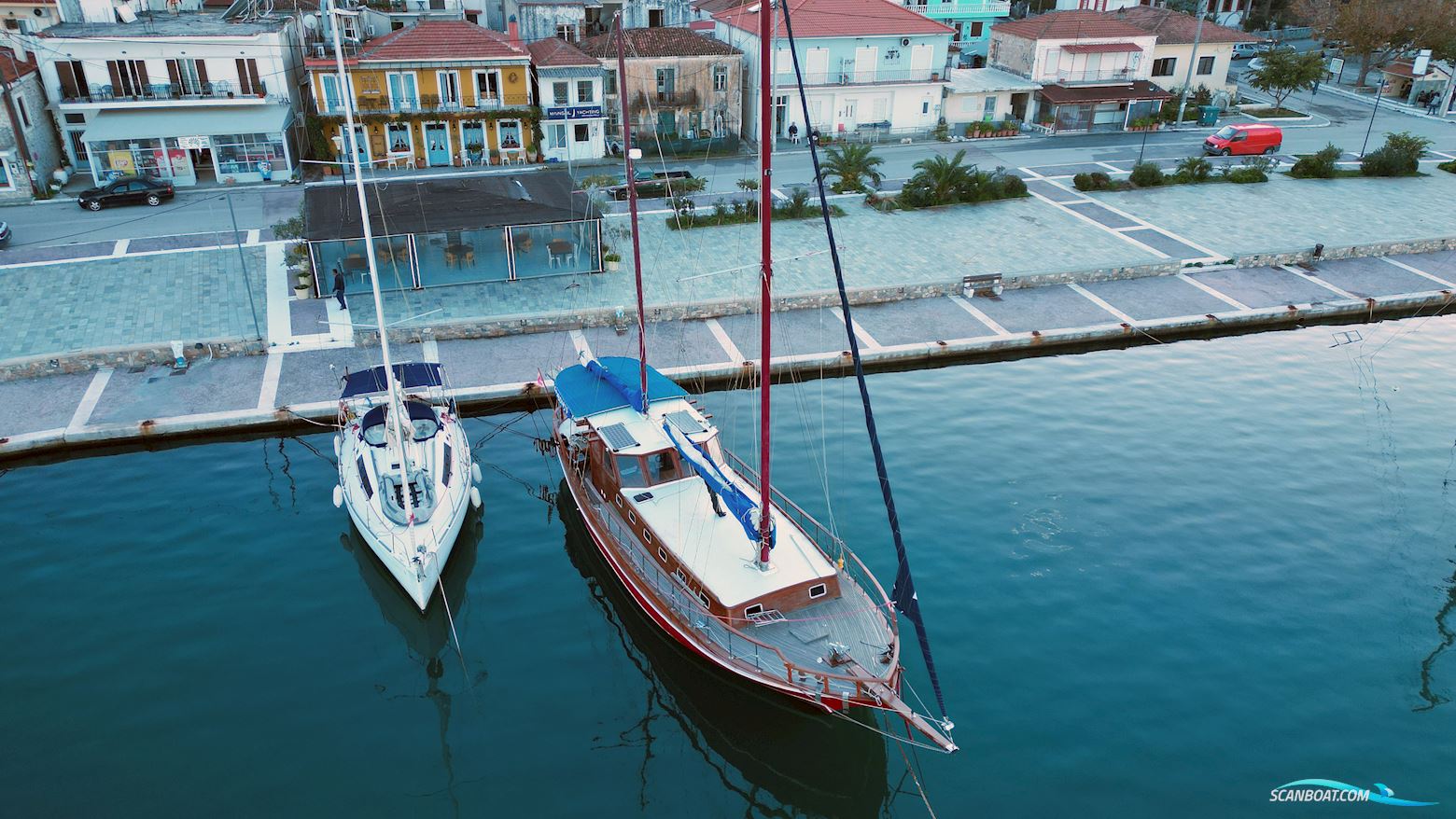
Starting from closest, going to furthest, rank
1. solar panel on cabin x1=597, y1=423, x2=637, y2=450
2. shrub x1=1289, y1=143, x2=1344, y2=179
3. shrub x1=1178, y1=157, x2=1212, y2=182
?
solar panel on cabin x1=597, y1=423, x2=637, y2=450 < shrub x1=1178, y1=157, x2=1212, y2=182 < shrub x1=1289, y1=143, x2=1344, y2=179

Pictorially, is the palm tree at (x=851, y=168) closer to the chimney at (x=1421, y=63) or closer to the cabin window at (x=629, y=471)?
the cabin window at (x=629, y=471)

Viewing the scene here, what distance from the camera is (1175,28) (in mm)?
67125

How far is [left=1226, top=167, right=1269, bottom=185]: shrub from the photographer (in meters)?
52.8

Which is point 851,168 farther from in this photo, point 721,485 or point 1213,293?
point 721,485

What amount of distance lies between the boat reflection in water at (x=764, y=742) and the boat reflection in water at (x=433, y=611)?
3.90 meters

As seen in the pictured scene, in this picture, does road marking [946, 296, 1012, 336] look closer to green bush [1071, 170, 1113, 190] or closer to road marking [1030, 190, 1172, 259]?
road marking [1030, 190, 1172, 259]

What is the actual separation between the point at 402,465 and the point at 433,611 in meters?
3.74

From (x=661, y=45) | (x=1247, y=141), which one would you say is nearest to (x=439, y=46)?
(x=661, y=45)

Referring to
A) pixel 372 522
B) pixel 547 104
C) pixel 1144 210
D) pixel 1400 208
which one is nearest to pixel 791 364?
pixel 372 522

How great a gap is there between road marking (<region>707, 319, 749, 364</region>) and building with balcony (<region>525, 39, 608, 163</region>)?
24.0 m

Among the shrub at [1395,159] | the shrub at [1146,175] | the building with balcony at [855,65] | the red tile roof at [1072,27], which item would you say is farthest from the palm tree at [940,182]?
the shrub at [1395,159]

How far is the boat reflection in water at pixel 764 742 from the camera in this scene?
1850 cm

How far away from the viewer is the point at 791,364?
33375mm

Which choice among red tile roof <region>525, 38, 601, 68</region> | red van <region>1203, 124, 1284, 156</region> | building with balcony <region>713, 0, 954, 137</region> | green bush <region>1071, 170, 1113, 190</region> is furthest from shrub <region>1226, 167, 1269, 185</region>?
red tile roof <region>525, 38, 601, 68</region>
